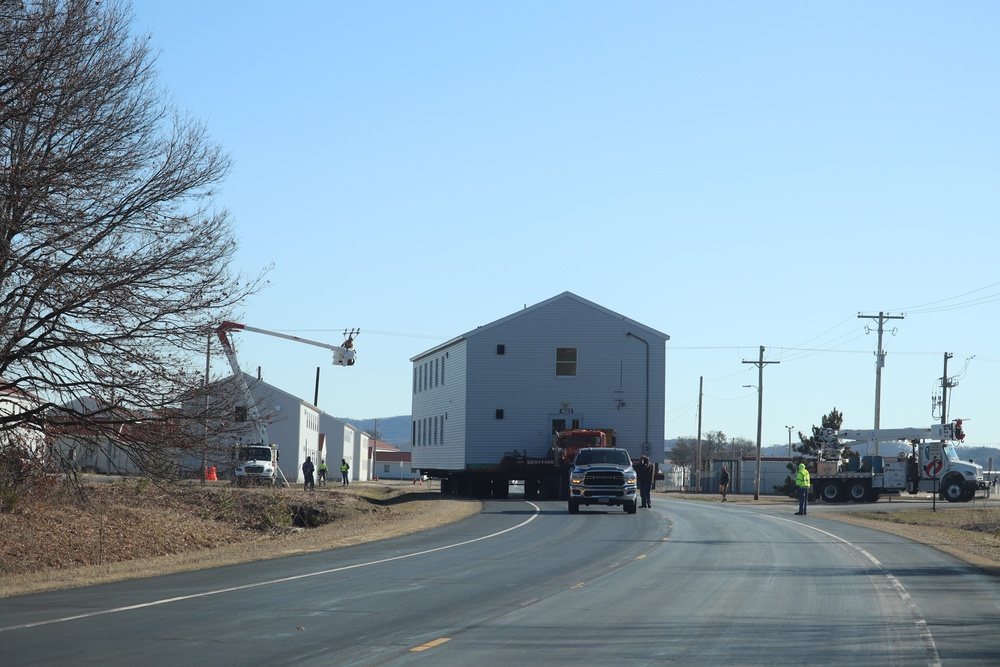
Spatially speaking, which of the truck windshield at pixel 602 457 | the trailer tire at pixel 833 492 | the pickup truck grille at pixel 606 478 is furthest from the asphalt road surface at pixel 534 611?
the trailer tire at pixel 833 492

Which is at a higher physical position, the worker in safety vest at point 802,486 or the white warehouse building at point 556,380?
the white warehouse building at point 556,380

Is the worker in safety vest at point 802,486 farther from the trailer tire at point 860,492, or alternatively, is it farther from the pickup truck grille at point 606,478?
the trailer tire at point 860,492

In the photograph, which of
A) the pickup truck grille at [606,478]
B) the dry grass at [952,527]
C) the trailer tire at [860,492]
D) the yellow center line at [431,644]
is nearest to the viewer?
the yellow center line at [431,644]

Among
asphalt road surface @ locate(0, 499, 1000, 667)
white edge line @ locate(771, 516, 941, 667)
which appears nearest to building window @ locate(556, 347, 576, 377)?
white edge line @ locate(771, 516, 941, 667)

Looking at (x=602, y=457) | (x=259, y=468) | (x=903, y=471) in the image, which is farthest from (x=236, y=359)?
(x=903, y=471)

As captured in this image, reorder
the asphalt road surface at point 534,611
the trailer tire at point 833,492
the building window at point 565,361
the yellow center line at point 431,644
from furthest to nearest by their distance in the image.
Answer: the trailer tire at point 833,492 < the building window at point 565,361 < the yellow center line at point 431,644 < the asphalt road surface at point 534,611

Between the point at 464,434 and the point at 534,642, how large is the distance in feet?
131

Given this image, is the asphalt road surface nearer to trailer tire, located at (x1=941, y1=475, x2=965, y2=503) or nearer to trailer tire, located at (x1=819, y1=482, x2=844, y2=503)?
trailer tire, located at (x1=819, y1=482, x2=844, y2=503)

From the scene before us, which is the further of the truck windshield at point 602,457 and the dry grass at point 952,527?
the truck windshield at point 602,457

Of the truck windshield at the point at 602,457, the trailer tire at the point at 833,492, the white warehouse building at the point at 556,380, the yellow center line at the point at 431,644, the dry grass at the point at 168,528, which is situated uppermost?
the white warehouse building at the point at 556,380

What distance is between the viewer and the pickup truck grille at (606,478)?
114ft

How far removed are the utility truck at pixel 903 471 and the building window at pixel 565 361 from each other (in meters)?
14.4

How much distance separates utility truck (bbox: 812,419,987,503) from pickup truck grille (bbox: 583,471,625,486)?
24.2 metres

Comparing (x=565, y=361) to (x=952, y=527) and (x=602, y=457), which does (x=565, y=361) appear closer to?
(x=602, y=457)
